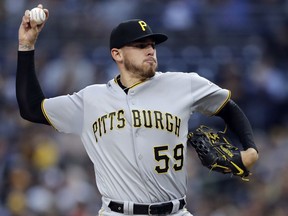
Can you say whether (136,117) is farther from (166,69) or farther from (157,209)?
(166,69)

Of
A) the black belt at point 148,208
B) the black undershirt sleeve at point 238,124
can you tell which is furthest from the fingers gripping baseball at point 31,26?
the black undershirt sleeve at point 238,124

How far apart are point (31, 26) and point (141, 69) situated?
754mm

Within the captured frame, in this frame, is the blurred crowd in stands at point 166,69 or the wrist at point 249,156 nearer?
the wrist at point 249,156

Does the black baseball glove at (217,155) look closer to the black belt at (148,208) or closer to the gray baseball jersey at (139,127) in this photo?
the gray baseball jersey at (139,127)

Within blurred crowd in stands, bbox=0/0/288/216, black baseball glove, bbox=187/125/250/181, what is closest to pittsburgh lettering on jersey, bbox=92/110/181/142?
black baseball glove, bbox=187/125/250/181

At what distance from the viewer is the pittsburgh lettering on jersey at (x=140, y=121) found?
5359 mm

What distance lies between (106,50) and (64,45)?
629 millimetres

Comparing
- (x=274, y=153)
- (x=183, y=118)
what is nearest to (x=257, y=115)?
(x=274, y=153)

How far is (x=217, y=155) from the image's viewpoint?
5.45 metres

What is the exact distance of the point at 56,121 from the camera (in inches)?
219

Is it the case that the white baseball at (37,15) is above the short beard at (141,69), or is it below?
above

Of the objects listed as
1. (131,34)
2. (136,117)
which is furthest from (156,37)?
(136,117)

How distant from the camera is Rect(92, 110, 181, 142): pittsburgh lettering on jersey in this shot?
5359 mm

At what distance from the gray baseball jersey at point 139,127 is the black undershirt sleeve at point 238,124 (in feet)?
0.22
